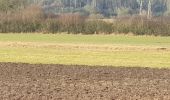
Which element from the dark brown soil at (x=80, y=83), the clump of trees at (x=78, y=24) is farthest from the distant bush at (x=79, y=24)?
the dark brown soil at (x=80, y=83)

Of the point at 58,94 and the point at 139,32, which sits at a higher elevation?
the point at 58,94

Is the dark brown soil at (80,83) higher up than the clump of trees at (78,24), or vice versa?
the dark brown soil at (80,83)

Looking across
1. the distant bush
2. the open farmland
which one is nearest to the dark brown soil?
the open farmland

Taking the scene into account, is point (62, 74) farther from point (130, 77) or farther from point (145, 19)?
point (145, 19)

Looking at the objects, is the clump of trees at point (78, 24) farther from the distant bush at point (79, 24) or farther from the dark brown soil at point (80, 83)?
the dark brown soil at point (80, 83)

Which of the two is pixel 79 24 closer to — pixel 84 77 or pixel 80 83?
pixel 84 77

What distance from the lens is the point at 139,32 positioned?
6575 centimetres

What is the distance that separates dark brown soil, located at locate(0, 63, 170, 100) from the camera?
18.2m

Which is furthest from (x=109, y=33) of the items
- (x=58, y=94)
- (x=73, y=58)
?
(x=58, y=94)

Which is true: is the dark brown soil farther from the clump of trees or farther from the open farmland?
the clump of trees

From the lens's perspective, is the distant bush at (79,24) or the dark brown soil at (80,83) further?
the distant bush at (79,24)

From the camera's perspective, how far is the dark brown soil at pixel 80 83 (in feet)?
59.9

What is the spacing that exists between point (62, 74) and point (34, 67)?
3.35 meters

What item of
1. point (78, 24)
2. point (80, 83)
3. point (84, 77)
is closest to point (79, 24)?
point (78, 24)
